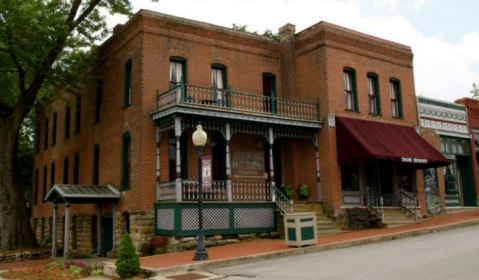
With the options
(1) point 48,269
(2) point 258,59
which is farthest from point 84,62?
(1) point 48,269

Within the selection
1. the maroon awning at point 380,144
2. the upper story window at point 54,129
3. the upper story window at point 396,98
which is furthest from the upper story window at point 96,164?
the upper story window at point 396,98

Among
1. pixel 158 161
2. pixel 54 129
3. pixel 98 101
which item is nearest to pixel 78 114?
pixel 98 101

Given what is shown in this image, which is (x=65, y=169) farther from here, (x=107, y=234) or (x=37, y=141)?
(x=37, y=141)

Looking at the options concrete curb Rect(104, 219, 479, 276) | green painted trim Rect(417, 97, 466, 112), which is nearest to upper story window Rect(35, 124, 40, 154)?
concrete curb Rect(104, 219, 479, 276)

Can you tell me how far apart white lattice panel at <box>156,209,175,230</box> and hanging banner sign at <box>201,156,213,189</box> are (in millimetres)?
3429

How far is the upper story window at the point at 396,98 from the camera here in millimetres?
24703

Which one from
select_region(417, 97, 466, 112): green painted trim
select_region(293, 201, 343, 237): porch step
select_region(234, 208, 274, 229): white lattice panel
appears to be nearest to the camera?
select_region(234, 208, 274, 229): white lattice panel

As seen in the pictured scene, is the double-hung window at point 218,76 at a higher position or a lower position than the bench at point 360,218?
higher

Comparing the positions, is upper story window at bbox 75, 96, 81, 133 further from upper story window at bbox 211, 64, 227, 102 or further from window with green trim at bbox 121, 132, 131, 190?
upper story window at bbox 211, 64, 227, 102

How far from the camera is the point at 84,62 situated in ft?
76.2

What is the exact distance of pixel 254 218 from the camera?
18.9m

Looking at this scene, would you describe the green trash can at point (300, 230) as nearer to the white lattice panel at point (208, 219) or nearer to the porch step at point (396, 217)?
the white lattice panel at point (208, 219)

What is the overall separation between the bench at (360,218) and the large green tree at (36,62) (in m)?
13.4

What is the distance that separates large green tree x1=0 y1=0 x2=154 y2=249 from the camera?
2016cm
